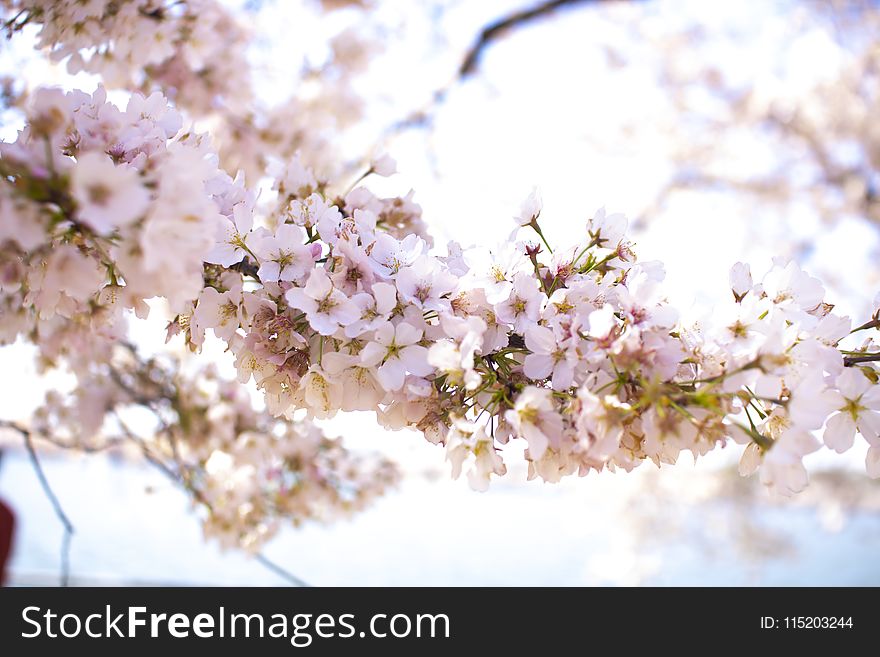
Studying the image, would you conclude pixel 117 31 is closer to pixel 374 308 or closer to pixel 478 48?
pixel 374 308

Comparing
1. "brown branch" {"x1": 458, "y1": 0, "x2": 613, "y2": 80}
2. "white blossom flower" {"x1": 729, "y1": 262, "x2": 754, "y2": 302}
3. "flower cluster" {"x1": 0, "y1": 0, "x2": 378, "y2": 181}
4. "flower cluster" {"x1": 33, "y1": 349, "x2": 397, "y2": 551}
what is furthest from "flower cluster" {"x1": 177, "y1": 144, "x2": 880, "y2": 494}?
"brown branch" {"x1": 458, "y1": 0, "x2": 613, "y2": 80}

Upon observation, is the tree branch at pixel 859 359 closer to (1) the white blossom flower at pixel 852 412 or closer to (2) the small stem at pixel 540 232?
(1) the white blossom flower at pixel 852 412

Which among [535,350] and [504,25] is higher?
[504,25]

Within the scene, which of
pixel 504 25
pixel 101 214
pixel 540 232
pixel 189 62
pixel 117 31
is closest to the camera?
pixel 101 214

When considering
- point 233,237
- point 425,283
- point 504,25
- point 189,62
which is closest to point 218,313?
point 233,237

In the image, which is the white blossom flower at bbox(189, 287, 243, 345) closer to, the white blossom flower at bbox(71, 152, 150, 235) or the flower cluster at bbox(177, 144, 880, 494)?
the flower cluster at bbox(177, 144, 880, 494)

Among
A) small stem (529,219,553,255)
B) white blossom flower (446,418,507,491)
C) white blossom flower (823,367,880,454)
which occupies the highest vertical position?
small stem (529,219,553,255)

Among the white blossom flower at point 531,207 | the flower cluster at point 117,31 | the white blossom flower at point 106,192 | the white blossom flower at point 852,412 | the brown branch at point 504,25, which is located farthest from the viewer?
the brown branch at point 504,25

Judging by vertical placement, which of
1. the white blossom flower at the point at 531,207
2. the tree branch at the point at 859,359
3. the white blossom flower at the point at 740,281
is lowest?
the tree branch at the point at 859,359

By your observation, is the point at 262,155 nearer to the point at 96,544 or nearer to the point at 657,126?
the point at 96,544

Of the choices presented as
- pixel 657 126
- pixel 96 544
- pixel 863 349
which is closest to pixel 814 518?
pixel 657 126

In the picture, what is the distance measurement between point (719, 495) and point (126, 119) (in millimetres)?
6021

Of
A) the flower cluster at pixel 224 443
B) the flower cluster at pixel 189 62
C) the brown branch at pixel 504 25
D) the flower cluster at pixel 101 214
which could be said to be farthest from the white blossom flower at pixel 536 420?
the brown branch at pixel 504 25

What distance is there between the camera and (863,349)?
48cm
